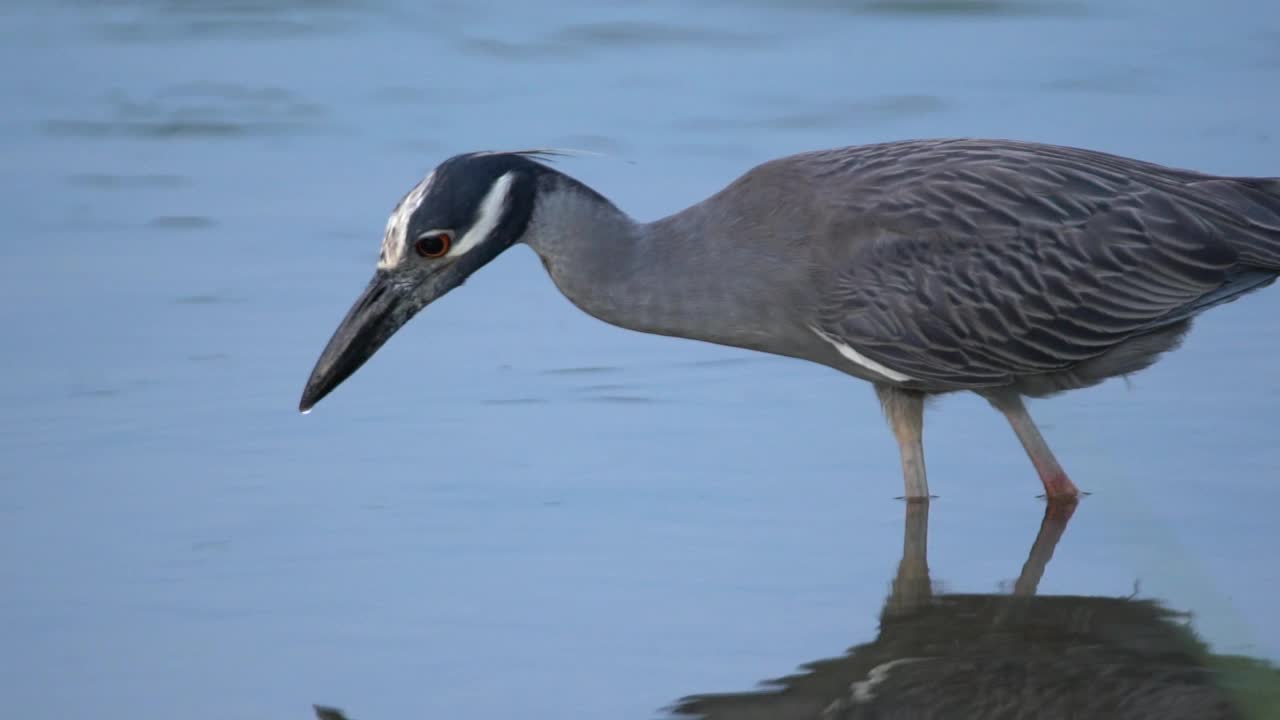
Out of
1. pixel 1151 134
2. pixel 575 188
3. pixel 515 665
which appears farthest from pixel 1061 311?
pixel 1151 134

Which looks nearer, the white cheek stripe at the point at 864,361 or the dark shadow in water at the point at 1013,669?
the dark shadow in water at the point at 1013,669

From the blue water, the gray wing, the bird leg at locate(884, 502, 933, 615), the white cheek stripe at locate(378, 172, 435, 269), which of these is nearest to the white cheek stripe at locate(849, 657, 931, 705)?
the blue water

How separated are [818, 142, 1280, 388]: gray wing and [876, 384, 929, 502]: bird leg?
7.0 inches

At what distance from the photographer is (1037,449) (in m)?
7.59

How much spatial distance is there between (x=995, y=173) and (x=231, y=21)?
698cm

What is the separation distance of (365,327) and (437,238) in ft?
1.29

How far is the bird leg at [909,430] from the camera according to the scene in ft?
24.7

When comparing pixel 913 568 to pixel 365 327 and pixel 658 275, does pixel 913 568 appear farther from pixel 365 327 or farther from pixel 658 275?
pixel 365 327

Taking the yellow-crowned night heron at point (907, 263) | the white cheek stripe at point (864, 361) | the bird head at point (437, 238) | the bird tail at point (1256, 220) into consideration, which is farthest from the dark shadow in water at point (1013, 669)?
the bird head at point (437, 238)

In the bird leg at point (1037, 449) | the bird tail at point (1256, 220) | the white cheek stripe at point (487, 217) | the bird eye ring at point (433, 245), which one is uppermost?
the bird tail at point (1256, 220)

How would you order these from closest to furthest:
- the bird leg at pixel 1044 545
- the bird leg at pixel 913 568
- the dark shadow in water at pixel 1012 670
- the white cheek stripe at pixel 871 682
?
the dark shadow in water at pixel 1012 670, the white cheek stripe at pixel 871 682, the bird leg at pixel 913 568, the bird leg at pixel 1044 545

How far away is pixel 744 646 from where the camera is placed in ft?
21.4

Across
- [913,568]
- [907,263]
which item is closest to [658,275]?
[907,263]

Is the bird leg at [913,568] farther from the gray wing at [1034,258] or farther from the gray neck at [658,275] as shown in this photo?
the gray neck at [658,275]
